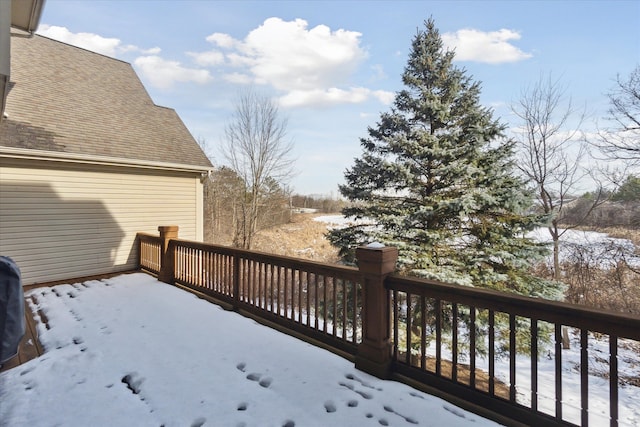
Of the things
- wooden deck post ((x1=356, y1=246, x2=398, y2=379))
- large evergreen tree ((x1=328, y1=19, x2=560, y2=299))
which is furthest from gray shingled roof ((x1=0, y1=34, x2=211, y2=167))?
wooden deck post ((x1=356, y1=246, x2=398, y2=379))

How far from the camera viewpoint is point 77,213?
20.0ft

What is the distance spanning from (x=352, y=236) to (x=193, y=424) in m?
6.47

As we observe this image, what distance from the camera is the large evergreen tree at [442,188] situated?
23.0ft

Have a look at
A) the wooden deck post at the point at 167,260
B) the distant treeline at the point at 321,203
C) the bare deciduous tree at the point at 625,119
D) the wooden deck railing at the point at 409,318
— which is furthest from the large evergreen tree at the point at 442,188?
the distant treeline at the point at 321,203

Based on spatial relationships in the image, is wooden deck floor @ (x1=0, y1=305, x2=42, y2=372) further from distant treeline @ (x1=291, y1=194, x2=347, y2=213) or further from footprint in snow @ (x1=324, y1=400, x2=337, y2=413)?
distant treeline @ (x1=291, y1=194, x2=347, y2=213)

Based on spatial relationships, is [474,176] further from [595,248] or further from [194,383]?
[194,383]

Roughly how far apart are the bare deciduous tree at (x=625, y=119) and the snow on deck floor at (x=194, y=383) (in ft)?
33.4

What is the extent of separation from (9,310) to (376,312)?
250 centimetres

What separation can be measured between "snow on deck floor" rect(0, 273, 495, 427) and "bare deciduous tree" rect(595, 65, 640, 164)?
401 inches

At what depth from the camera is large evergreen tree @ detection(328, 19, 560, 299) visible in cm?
702

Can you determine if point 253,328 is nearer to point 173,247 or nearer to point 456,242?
point 173,247

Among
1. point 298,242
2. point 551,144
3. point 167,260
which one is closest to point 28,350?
point 167,260

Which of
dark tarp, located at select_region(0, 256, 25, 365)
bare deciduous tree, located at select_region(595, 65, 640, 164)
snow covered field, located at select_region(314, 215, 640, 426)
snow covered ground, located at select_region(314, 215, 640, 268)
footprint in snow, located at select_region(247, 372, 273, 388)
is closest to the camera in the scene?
dark tarp, located at select_region(0, 256, 25, 365)

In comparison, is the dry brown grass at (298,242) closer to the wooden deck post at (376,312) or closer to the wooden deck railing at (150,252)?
the wooden deck railing at (150,252)
